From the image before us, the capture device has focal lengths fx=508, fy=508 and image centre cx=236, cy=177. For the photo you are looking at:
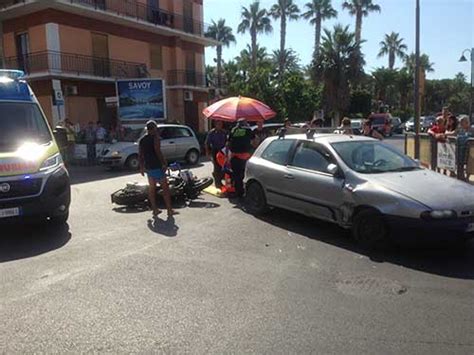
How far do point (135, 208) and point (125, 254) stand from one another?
3366 millimetres

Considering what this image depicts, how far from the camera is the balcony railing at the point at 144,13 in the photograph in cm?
2652

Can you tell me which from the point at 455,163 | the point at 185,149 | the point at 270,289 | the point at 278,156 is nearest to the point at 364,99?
the point at 185,149

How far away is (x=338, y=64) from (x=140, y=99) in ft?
70.0

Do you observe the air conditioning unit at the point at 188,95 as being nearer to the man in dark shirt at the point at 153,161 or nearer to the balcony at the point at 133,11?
the balcony at the point at 133,11

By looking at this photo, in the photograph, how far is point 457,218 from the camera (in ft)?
19.2

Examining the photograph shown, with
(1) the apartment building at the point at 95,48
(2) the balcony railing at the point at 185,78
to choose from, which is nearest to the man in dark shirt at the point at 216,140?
(1) the apartment building at the point at 95,48

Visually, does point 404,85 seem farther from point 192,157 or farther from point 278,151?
point 278,151

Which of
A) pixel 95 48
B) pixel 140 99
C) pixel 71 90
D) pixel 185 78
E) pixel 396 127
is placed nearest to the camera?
pixel 140 99

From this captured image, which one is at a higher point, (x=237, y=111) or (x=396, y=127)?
(x=237, y=111)

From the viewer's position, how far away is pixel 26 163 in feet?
23.4

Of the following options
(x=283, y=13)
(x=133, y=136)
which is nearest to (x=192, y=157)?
(x=133, y=136)

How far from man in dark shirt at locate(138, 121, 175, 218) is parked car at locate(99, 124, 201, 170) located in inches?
341

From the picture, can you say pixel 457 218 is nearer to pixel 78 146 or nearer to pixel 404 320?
pixel 404 320

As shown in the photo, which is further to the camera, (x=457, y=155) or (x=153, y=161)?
(x=457, y=155)
